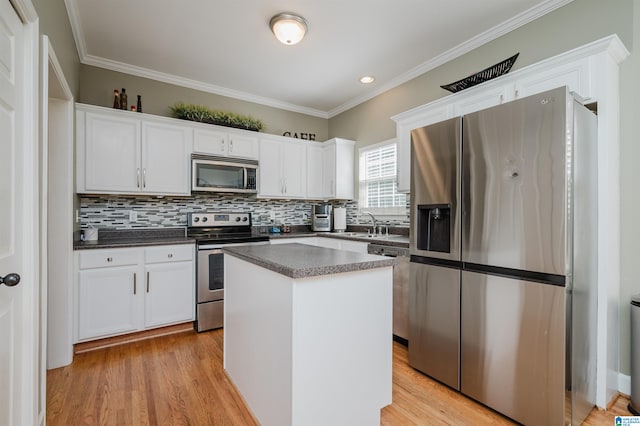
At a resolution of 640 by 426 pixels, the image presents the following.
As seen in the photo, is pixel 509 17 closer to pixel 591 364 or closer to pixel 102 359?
pixel 591 364

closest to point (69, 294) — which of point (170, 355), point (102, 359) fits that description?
point (102, 359)

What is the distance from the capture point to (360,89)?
159 inches

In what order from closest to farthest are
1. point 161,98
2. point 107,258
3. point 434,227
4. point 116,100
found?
point 434,227, point 107,258, point 116,100, point 161,98

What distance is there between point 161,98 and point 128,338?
103 inches

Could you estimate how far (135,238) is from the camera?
335 centimetres

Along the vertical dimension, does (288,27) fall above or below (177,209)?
above

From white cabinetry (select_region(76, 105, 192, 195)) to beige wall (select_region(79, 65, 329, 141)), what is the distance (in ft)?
1.29

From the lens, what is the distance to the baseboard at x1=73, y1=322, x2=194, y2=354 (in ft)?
9.01

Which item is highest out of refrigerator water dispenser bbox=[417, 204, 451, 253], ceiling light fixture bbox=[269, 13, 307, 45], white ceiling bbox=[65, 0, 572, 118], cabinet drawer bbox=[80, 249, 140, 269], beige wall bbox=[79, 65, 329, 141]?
white ceiling bbox=[65, 0, 572, 118]

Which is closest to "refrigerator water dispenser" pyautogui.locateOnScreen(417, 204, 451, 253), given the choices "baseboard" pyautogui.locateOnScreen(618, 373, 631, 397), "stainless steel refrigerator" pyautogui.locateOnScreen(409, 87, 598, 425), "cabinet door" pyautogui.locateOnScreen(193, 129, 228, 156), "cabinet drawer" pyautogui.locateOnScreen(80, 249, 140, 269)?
"stainless steel refrigerator" pyautogui.locateOnScreen(409, 87, 598, 425)

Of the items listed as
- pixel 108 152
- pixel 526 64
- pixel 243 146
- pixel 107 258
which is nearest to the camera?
pixel 526 64

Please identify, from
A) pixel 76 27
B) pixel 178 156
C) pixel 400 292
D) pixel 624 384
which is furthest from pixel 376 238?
pixel 76 27

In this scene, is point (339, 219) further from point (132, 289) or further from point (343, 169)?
point (132, 289)

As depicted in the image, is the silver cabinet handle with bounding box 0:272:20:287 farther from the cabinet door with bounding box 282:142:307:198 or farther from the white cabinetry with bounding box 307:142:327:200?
the white cabinetry with bounding box 307:142:327:200
